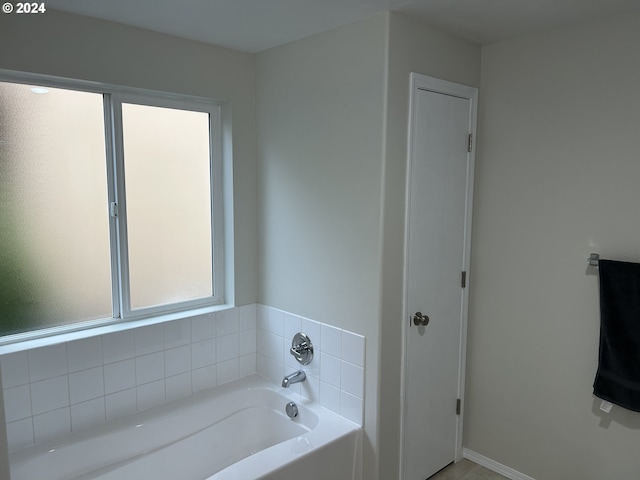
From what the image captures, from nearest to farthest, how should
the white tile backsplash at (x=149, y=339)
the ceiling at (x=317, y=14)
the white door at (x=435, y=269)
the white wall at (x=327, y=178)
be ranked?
1. the ceiling at (x=317, y=14)
2. the white wall at (x=327, y=178)
3. the white door at (x=435, y=269)
4. the white tile backsplash at (x=149, y=339)

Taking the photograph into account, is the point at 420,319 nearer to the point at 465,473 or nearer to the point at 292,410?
the point at 292,410

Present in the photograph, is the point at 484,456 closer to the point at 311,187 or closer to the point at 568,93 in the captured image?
the point at 311,187

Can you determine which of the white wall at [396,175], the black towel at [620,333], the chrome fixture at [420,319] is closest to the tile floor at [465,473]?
the white wall at [396,175]

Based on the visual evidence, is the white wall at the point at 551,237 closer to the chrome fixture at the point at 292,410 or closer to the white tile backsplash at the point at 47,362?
the chrome fixture at the point at 292,410

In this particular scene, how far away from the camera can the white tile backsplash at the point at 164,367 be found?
2174 millimetres

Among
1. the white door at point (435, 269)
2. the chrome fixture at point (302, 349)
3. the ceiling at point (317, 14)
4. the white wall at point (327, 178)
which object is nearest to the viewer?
the ceiling at point (317, 14)

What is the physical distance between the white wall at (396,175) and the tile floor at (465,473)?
0.42m

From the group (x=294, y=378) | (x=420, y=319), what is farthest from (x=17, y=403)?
(x=420, y=319)

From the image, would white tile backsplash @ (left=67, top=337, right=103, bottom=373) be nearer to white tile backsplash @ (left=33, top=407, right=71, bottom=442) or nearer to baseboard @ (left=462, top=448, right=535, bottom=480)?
white tile backsplash @ (left=33, top=407, right=71, bottom=442)

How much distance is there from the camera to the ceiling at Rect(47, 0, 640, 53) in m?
1.99

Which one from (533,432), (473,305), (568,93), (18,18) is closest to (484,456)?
(533,432)

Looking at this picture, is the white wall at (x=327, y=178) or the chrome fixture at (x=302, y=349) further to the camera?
the chrome fixture at (x=302, y=349)

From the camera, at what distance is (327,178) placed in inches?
A: 96.1

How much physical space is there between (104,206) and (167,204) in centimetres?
35
